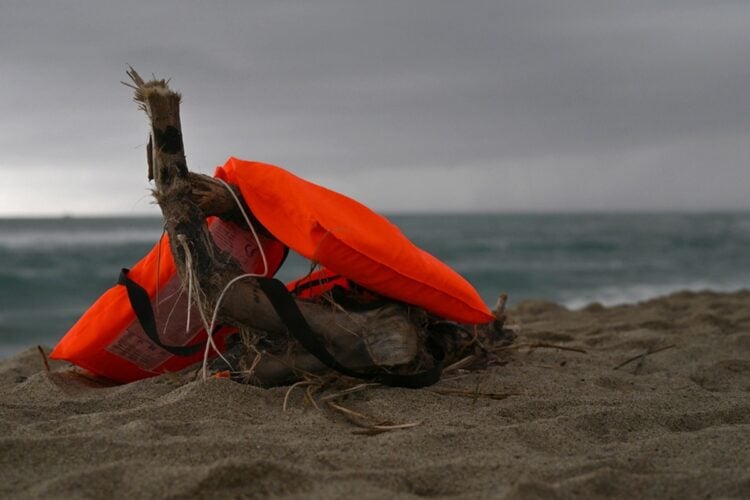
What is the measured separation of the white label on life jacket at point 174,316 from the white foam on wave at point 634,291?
23.6 feet

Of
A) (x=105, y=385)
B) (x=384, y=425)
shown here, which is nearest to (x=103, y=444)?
(x=384, y=425)

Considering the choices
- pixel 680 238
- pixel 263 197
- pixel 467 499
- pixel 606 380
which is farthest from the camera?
pixel 680 238

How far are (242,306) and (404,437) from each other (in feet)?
2.57

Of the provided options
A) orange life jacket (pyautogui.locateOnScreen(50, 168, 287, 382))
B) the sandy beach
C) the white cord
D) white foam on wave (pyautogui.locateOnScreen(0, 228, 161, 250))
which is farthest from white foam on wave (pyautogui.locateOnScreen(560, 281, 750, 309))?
white foam on wave (pyautogui.locateOnScreen(0, 228, 161, 250))

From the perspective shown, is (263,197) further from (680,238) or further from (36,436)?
(680,238)

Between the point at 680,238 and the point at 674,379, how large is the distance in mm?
21604

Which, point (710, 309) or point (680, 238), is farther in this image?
point (680, 238)

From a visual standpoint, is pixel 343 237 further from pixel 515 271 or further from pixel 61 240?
pixel 61 240

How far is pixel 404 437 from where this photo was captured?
201 cm

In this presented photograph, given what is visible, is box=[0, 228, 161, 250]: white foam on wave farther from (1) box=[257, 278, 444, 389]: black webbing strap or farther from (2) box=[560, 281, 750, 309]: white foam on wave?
(1) box=[257, 278, 444, 389]: black webbing strap

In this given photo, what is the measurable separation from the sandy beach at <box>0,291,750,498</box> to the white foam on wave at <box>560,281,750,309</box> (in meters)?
6.56

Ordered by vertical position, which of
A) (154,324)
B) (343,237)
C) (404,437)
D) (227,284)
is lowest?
(404,437)

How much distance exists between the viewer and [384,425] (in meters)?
2.20

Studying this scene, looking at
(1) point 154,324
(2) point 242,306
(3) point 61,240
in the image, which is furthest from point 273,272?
(3) point 61,240
